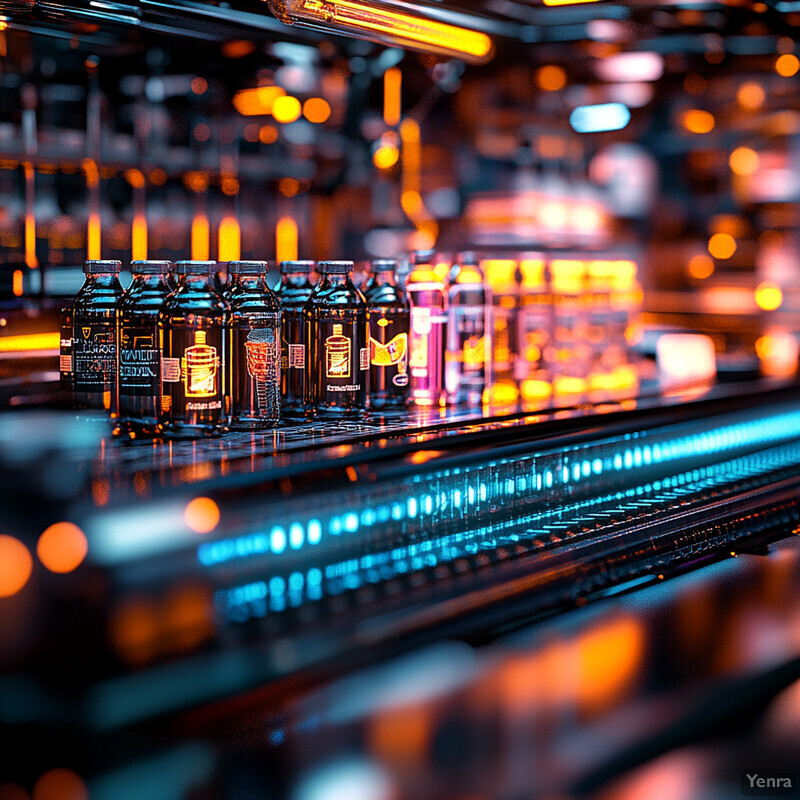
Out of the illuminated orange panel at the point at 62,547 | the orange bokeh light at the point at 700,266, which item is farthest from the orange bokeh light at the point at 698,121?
the illuminated orange panel at the point at 62,547

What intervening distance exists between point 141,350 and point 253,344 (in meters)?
0.17

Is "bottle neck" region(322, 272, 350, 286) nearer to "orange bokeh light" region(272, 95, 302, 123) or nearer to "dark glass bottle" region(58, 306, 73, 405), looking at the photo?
"dark glass bottle" region(58, 306, 73, 405)

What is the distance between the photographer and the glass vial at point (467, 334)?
2.10m

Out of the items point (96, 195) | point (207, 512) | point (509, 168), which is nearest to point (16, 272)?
point (96, 195)

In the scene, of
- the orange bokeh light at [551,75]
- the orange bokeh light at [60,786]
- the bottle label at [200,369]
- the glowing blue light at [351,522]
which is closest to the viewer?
the orange bokeh light at [60,786]

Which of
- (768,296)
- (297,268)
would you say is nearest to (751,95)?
(768,296)

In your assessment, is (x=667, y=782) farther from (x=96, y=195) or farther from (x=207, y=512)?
(x=96, y=195)

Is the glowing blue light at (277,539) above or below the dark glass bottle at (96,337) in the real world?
below

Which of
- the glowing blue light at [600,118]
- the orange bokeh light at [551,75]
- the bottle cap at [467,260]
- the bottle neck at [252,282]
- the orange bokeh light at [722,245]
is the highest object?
the glowing blue light at [600,118]

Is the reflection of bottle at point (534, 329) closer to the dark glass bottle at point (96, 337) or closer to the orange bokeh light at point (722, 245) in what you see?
the dark glass bottle at point (96, 337)

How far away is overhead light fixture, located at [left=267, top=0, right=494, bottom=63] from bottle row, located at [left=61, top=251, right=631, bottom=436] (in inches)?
16.0

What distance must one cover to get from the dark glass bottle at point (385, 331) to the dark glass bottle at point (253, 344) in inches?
10.3

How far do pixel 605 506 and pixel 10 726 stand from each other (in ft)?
3.72

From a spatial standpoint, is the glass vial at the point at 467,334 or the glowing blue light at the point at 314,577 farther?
the glass vial at the point at 467,334
